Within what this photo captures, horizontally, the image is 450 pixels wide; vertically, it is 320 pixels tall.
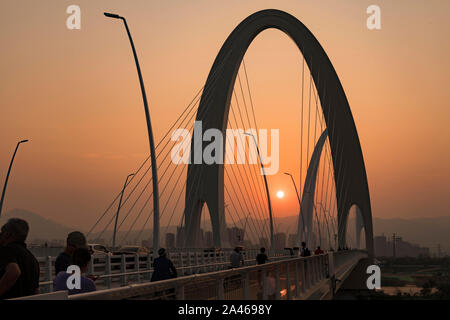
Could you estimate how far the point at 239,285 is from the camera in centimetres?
1104

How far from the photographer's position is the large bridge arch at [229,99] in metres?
51.8

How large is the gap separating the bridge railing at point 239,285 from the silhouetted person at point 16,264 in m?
0.77

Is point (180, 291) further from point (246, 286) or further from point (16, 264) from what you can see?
point (246, 286)

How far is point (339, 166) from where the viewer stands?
64.9 meters

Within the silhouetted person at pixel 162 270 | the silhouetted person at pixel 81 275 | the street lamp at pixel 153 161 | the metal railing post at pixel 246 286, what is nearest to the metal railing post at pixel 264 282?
the metal railing post at pixel 246 286

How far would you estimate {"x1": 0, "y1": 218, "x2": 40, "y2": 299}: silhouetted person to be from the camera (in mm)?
5840

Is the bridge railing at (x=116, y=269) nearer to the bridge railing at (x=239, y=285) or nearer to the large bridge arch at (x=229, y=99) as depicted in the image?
the bridge railing at (x=239, y=285)

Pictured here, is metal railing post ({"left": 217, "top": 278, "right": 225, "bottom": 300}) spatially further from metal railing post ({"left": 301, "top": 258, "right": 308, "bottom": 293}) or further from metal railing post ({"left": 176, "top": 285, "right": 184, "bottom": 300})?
metal railing post ({"left": 301, "top": 258, "right": 308, "bottom": 293})

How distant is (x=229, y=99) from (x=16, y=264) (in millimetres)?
46856

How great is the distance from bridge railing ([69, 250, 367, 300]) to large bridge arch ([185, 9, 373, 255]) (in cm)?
3140

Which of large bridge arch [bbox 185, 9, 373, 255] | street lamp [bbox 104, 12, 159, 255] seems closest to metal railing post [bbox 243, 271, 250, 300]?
street lamp [bbox 104, 12, 159, 255]

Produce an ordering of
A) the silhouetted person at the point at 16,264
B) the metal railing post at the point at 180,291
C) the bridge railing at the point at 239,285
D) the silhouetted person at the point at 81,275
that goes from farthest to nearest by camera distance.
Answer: the metal railing post at the point at 180,291
the silhouetted person at the point at 81,275
the bridge railing at the point at 239,285
the silhouetted person at the point at 16,264

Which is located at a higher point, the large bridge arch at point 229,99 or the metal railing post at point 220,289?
the large bridge arch at point 229,99

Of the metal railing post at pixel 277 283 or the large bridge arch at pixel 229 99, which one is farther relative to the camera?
the large bridge arch at pixel 229 99
